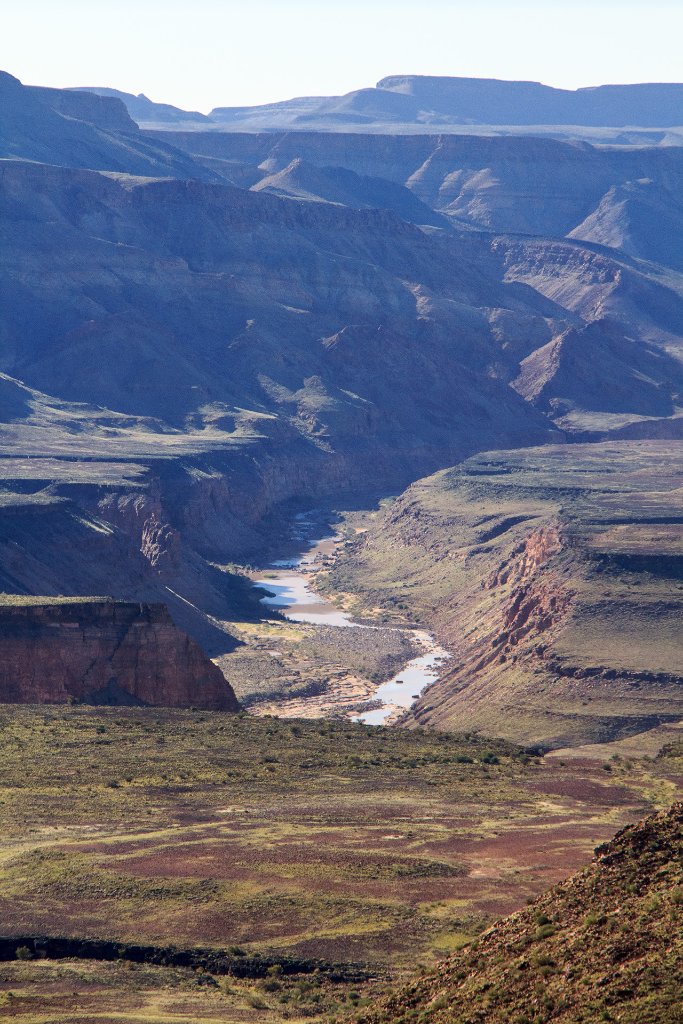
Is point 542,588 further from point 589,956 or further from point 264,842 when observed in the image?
point 589,956

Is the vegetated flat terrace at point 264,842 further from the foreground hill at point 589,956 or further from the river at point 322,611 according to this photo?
the river at point 322,611

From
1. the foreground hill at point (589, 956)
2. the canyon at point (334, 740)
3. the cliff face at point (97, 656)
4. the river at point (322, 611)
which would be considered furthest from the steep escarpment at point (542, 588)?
the foreground hill at point (589, 956)

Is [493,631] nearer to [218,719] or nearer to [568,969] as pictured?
[218,719]

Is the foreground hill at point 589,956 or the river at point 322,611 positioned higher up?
the foreground hill at point 589,956

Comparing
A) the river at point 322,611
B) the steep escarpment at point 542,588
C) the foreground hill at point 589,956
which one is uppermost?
the foreground hill at point 589,956

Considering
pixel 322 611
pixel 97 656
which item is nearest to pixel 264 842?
pixel 97 656

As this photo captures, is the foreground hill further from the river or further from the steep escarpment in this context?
the river

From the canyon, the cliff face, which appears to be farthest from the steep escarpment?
the cliff face

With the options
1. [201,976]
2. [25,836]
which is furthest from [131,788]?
[201,976]
